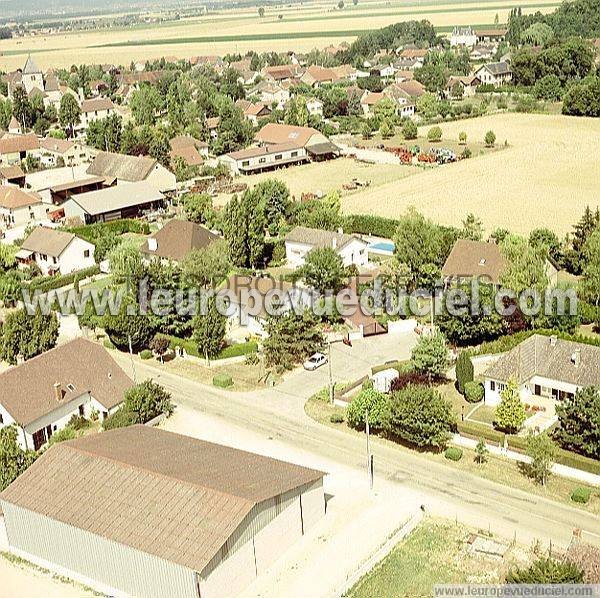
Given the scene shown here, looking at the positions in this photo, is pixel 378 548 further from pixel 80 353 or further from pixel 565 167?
pixel 565 167

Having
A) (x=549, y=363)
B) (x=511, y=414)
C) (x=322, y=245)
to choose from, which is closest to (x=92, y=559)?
(x=511, y=414)

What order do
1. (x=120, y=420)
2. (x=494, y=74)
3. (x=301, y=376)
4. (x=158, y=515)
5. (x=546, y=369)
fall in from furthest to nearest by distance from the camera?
1. (x=494, y=74)
2. (x=301, y=376)
3. (x=546, y=369)
4. (x=120, y=420)
5. (x=158, y=515)

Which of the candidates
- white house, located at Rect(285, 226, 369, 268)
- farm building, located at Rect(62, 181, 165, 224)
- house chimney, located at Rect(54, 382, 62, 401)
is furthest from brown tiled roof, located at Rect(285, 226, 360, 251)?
house chimney, located at Rect(54, 382, 62, 401)

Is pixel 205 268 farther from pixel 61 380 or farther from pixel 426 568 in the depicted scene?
pixel 426 568

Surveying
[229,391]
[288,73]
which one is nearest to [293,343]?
[229,391]

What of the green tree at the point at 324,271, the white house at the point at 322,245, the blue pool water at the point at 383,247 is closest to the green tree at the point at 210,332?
the green tree at the point at 324,271
